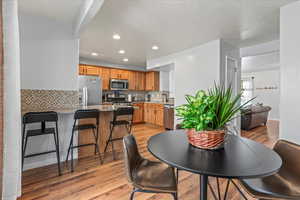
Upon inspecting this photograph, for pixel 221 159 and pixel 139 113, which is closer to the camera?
pixel 221 159

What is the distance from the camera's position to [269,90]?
7.35 m

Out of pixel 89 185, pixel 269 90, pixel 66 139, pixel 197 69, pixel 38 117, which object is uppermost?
pixel 197 69

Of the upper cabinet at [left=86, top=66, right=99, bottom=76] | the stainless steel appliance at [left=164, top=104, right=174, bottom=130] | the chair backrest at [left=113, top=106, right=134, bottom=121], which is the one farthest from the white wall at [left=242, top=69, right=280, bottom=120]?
the upper cabinet at [left=86, top=66, right=99, bottom=76]

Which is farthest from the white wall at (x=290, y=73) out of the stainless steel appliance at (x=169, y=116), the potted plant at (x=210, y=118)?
the stainless steel appliance at (x=169, y=116)

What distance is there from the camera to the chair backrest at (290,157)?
1.14 meters

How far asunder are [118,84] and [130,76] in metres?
0.73

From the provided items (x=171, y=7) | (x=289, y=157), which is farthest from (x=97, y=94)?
(x=289, y=157)

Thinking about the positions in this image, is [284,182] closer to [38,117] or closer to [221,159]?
[221,159]

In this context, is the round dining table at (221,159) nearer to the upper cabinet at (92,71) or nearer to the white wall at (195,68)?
the white wall at (195,68)

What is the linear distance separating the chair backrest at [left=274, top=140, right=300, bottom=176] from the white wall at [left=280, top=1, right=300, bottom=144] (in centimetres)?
92

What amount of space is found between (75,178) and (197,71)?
3253 mm

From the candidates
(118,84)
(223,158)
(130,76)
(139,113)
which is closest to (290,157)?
(223,158)

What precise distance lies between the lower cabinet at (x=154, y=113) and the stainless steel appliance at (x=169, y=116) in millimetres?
363

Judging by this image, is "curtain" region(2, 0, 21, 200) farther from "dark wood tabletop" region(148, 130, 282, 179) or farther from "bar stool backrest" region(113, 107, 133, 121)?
"bar stool backrest" region(113, 107, 133, 121)
